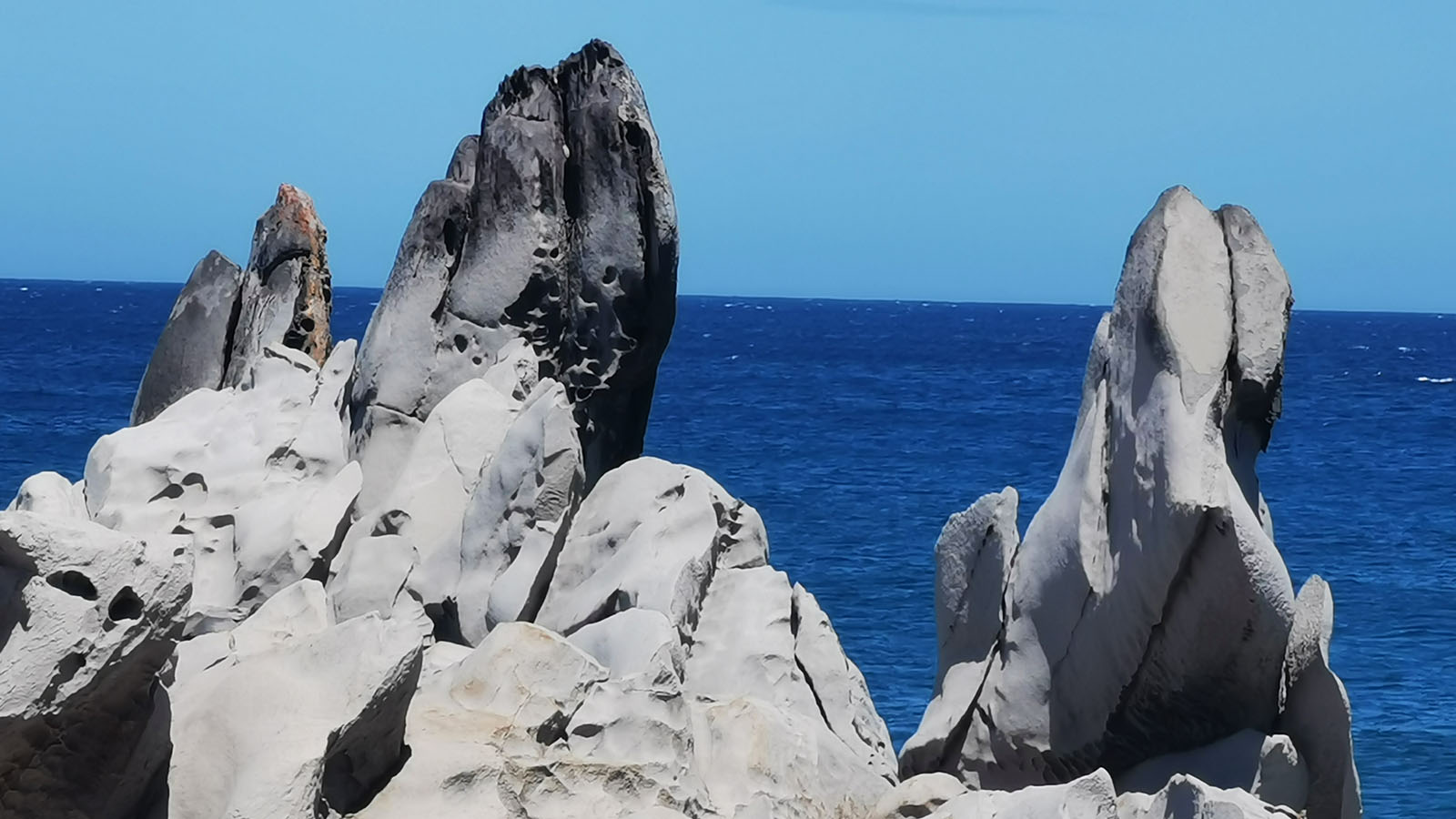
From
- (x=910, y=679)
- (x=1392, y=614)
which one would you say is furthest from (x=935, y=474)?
(x=910, y=679)

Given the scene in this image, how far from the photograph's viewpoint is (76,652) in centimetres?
500

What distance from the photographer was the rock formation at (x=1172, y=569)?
697 centimetres

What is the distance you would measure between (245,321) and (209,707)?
7334 mm

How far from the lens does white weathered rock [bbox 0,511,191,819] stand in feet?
16.3

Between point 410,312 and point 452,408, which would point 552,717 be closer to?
point 452,408

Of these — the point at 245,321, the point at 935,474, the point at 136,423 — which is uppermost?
the point at 245,321

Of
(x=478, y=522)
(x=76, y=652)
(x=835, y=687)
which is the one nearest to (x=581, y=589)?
(x=478, y=522)

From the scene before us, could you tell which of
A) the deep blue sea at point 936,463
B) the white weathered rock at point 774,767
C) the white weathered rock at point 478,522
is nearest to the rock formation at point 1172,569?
the white weathered rock at point 774,767

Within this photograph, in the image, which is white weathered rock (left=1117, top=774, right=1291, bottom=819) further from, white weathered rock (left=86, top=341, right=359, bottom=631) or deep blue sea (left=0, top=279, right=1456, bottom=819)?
deep blue sea (left=0, top=279, right=1456, bottom=819)

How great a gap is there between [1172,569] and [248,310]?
780 centimetres

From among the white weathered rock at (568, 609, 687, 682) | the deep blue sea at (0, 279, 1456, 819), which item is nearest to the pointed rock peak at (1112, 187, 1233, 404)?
the white weathered rock at (568, 609, 687, 682)

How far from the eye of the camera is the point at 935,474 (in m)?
27.0

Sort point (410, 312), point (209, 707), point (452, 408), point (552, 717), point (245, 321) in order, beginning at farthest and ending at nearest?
point (245, 321), point (410, 312), point (452, 408), point (552, 717), point (209, 707)

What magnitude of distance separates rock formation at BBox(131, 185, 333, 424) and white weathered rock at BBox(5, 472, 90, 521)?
281 centimetres
